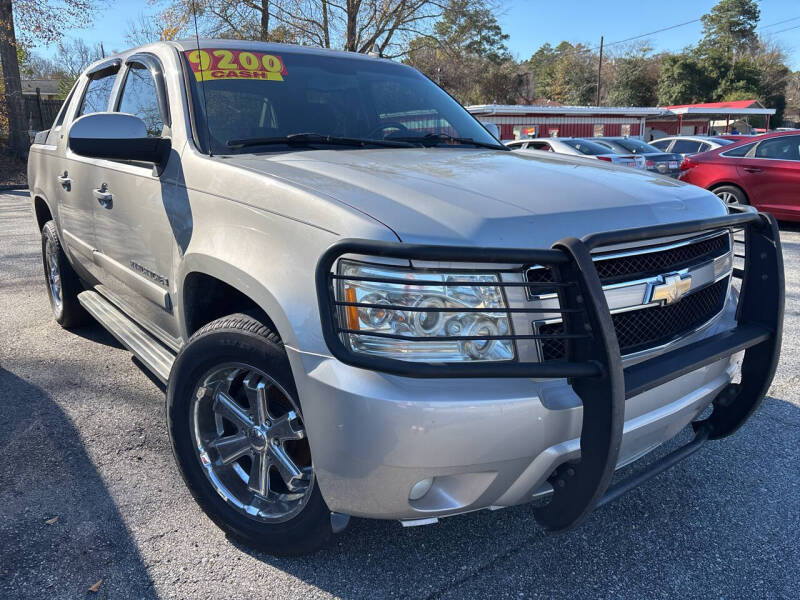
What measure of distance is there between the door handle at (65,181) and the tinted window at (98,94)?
0.44m

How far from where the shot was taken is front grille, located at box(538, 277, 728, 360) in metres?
1.80

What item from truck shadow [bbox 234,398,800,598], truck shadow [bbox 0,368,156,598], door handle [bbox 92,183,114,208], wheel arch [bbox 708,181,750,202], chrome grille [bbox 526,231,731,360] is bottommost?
truck shadow [bbox 234,398,800,598]

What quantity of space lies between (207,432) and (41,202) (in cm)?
353

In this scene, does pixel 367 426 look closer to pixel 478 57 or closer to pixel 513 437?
pixel 513 437

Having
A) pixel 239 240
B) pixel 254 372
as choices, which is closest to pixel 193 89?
pixel 239 240

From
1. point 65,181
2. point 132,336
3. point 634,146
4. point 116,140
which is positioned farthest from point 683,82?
point 116,140

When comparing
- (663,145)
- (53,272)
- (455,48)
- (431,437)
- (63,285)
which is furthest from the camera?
(455,48)

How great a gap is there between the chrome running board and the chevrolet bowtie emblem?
6.11 feet

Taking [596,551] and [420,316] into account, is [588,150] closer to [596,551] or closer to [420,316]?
[596,551]

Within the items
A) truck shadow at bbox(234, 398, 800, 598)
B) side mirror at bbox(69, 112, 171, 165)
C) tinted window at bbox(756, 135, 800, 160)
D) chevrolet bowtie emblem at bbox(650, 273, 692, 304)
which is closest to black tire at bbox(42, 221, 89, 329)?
side mirror at bbox(69, 112, 171, 165)

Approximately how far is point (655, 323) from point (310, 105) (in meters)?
1.87

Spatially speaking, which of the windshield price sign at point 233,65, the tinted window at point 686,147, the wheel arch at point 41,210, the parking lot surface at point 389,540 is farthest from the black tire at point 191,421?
the tinted window at point 686,147

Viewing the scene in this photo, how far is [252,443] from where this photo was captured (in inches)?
90.0

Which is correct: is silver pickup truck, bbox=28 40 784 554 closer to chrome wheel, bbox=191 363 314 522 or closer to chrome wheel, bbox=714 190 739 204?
chrome wheel, bbox=191 363 314 522
